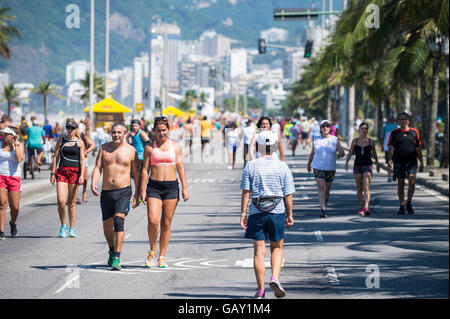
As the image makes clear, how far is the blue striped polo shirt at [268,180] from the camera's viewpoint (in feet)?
29.0

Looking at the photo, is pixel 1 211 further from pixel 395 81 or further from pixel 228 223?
pixel 395 81

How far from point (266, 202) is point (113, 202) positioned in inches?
114

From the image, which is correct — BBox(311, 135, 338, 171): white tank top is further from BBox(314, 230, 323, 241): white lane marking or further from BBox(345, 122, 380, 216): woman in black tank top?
BBox(314, 230, 323, 241): white lane marking

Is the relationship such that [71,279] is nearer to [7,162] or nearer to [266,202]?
[266,202]

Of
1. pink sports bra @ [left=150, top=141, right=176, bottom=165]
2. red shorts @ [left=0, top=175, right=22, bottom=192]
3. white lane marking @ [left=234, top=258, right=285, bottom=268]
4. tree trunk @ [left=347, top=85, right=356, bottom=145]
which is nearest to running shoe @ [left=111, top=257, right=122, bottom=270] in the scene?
pink sports bra @ [left=150, top=141, right=176, bottom=165]

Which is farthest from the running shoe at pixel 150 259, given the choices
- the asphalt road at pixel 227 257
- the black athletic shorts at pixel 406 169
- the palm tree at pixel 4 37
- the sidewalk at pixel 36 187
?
the palm tree at pixel 4 37

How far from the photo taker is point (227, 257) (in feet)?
38.9

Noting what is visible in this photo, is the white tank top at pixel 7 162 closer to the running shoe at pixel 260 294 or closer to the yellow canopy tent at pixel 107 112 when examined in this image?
the running shoe at pixel 260 294

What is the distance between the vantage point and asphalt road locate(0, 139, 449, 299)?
929 centimetres

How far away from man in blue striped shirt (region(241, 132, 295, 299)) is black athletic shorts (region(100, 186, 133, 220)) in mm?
2563

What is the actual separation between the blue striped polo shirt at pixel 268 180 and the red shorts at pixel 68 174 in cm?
586

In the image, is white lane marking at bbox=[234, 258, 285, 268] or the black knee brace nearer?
the black knee brace

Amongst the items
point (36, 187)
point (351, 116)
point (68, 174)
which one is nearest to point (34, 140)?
point (36, 187)

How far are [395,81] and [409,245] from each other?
15.2 m
